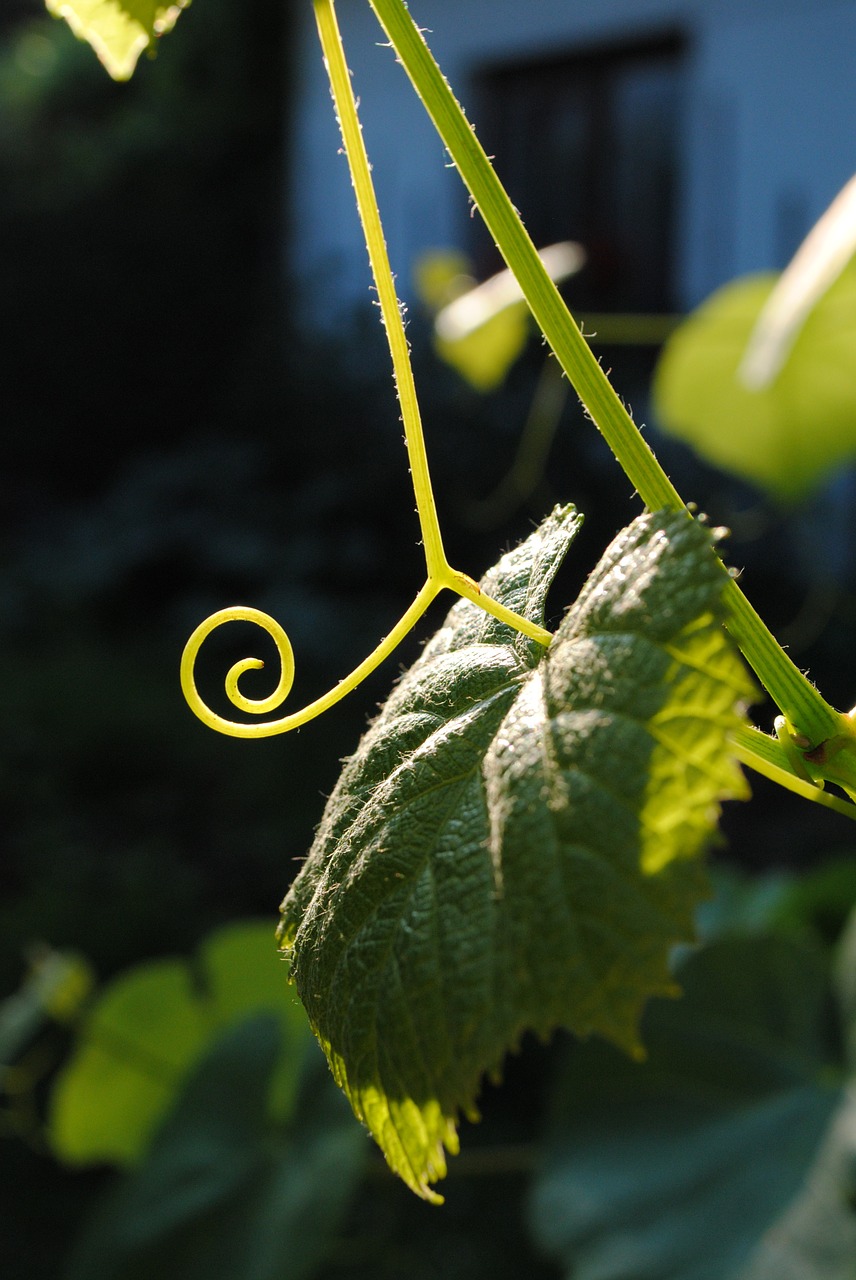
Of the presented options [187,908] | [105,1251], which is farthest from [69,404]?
[105,1251]

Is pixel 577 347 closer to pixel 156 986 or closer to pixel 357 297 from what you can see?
pixel 156 986

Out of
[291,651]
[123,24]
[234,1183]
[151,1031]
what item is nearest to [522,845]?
[291,651]

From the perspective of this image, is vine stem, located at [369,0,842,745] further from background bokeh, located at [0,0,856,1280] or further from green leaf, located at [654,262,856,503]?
background bokeh, located at [0,0,856,1280]

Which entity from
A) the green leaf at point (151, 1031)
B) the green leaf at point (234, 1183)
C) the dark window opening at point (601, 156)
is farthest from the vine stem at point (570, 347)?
the dark window opening at point (601, 156)

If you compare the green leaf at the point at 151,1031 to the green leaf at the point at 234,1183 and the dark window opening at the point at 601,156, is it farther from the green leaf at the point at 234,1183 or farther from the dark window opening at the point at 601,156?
the dark window opening at the point at 601,156

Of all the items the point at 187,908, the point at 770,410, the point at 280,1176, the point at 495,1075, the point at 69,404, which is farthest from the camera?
the point at 69,404

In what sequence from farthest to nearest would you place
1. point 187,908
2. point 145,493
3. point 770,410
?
point 145,493, point 187,908, point 770,410

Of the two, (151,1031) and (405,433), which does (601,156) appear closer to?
(151,1031)
